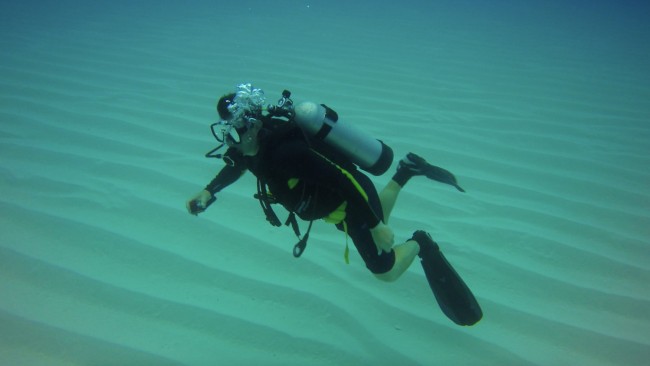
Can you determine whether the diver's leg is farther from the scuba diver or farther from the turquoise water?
the turquoise water

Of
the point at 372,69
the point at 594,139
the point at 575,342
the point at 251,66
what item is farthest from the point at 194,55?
the point at 575,342

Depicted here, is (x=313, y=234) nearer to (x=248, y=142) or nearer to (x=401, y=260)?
(x=401, y=260)

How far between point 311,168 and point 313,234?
141 centimetres

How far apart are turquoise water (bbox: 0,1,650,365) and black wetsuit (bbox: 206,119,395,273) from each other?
2.75 ft

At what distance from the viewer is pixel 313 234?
2924 millimetres

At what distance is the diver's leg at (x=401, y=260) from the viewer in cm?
212

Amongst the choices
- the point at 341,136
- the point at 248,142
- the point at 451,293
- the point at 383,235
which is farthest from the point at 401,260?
the point at 248,142

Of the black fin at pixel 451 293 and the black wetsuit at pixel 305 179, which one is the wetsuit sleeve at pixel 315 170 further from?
the black fin at pixel 451 293

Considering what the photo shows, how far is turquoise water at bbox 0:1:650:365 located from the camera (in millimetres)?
2148

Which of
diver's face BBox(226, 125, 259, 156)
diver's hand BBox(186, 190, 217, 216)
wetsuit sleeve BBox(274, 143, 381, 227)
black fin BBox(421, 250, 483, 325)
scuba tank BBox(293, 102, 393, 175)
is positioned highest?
scuba tank BBox(293, 102, 393, 175)

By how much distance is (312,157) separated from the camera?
1595 millimetres

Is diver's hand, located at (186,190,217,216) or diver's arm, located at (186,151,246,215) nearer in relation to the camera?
diver's arm, located at (186,151,246,215)

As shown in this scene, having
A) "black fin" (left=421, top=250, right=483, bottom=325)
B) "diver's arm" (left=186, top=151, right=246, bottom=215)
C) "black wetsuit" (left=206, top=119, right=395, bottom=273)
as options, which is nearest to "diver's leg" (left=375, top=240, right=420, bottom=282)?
"black fin" (left=421, top=250, right=483, bottom=325)

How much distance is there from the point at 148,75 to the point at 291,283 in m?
5.41
